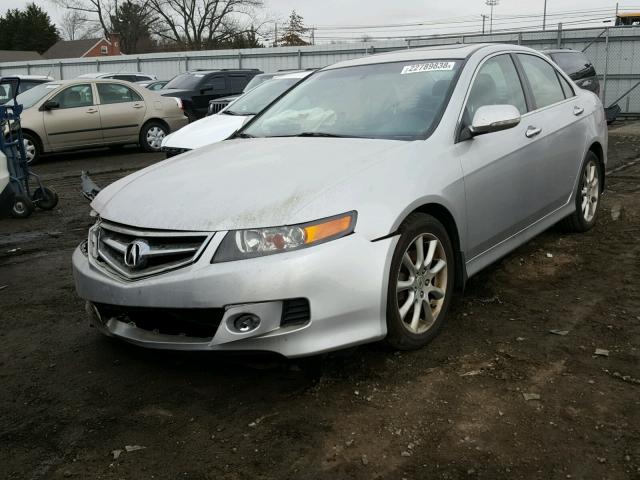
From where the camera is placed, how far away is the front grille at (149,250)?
2896 millimetres

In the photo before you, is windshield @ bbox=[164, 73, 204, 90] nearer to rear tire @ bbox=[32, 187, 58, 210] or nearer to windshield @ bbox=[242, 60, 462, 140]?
rear tire @ bbox=[32, 187, 58, 210]

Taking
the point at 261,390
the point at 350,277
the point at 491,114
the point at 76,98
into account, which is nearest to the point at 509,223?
the point at 491,114

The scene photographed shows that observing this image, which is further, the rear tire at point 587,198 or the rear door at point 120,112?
the rear door at point 120,112

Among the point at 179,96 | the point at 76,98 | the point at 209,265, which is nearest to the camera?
the point at 209,265

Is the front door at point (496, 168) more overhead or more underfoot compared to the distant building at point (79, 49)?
more underfoot

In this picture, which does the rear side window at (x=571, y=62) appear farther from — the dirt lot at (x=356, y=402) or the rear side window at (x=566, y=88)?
the dirt lot at (x=356, y=402)

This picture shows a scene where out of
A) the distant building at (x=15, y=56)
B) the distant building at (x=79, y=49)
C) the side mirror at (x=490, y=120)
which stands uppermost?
the distant building at (x=79, y=49)

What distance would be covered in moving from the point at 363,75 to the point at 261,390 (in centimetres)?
228

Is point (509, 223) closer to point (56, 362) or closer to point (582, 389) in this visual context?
point (582, 389)

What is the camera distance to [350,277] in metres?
2.88

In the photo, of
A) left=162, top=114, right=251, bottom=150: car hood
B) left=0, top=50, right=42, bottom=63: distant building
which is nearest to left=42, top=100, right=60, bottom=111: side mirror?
left=162, top=114, right=251, bottom=150: car hood

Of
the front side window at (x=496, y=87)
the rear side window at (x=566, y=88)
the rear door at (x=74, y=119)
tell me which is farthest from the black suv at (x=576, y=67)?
the front side window at (x=496, y=87)

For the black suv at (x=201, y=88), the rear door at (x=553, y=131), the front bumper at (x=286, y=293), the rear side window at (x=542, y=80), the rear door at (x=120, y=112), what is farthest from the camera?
the black suv at (x=201, y=88)

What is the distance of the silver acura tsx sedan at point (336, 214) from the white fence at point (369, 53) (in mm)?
16042
